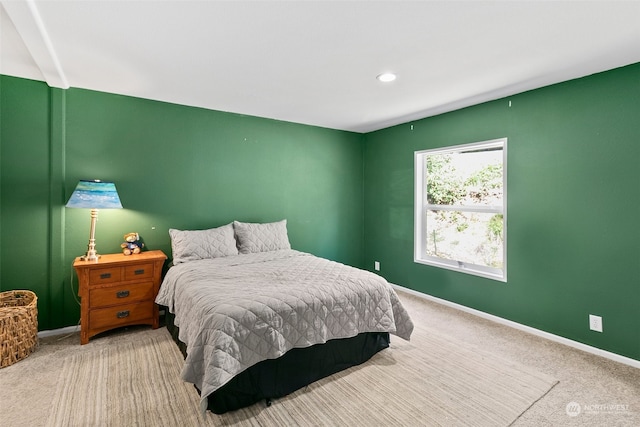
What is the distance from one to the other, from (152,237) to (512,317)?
12.8ft

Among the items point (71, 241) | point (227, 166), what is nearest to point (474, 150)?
point (227, 166)

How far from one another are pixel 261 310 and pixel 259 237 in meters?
1.73

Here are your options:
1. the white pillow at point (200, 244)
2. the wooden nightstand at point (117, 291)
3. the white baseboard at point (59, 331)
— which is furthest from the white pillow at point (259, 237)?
the white baseboard at point (59, 331)

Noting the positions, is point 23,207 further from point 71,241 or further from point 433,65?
point 433,65

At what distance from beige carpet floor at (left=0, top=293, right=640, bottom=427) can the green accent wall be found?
33cm

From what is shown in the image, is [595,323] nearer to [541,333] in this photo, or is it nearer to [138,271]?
[541,333]

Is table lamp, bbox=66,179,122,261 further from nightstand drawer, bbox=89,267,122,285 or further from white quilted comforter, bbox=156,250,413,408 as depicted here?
white quilted comforter, bbox=156,250,413,408

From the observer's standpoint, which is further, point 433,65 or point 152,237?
point 152,237

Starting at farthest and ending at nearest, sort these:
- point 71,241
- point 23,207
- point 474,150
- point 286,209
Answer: point 286,209 < point 474,150 < point 71,241 < point 23,207

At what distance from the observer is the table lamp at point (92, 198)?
105 inches

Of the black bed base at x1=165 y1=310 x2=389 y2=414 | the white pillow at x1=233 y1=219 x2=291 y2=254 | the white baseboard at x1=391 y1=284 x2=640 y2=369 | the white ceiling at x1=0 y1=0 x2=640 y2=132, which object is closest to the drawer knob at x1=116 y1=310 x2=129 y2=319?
the black bed base at x1=165 y1=310 x2=389 y2=414

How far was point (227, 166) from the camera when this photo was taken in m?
3.81

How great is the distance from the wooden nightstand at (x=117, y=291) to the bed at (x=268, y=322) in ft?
0.62

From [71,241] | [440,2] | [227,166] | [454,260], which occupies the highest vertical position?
[440,2]
